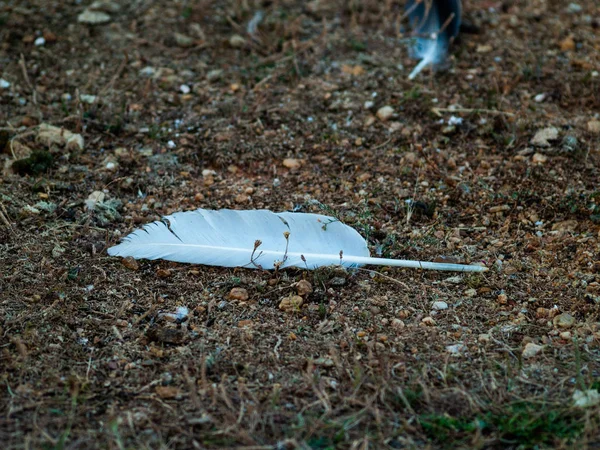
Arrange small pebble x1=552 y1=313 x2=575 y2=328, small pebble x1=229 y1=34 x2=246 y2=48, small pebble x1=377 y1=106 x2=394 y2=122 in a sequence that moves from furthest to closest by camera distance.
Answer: small pebble x1=229 y1=34 x2=246 y2=48
small pebble x1=377 y1=106 x2=394 y2=122
small pebble x1=552 y1=313 x2=575 y2=328

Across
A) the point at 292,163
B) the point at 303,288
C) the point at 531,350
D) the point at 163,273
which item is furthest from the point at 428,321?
the point at 292,163

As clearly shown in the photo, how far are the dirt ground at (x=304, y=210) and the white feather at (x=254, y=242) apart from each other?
0.19 ft

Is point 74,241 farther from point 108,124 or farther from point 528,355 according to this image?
point 528,355

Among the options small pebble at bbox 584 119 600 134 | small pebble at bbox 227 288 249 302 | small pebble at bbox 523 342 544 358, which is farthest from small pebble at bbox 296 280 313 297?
small pebble at bbox 584 119 600 134

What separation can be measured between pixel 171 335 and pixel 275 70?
1.88 meters

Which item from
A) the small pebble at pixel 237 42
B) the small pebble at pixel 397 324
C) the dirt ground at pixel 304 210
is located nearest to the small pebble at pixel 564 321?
the dirt ground at pixel 304 210

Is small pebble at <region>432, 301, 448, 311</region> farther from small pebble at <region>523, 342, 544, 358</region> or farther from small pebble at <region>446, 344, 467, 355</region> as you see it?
small pebble at <region>523, 342, 544, 358</region>

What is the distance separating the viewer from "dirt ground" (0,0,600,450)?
6.98 ft

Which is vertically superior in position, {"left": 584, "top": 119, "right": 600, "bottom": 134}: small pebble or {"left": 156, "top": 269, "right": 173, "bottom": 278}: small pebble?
{"left": 584, "top": 119, "right": 600, "bottom": 134}: small pebble

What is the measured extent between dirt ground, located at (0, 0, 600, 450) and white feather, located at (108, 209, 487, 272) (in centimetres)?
6

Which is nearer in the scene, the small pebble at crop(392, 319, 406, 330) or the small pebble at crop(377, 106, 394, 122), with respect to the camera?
the small pebble at crop(392, 319, 406, 330)

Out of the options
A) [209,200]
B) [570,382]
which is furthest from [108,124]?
[570,382]

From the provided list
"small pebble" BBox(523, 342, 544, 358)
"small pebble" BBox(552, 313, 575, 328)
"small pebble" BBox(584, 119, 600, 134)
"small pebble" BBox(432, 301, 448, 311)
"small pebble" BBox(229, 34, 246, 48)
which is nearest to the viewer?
"small pebble" BBox(523, 342, 544, 358)

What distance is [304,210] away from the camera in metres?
3.00
